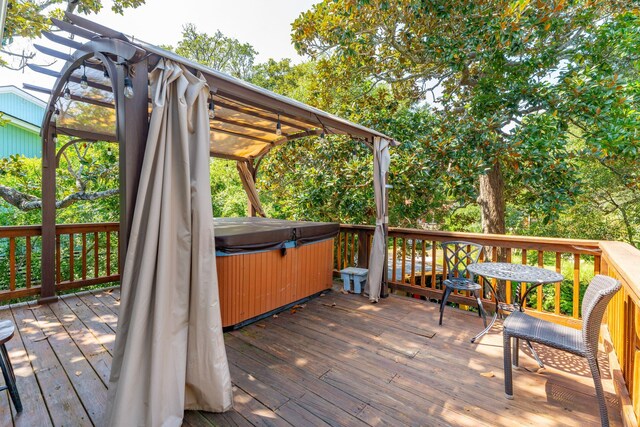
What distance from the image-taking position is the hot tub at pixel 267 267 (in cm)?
312

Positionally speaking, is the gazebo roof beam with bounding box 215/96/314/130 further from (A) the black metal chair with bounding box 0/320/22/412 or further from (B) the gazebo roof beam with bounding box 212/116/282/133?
(A) the black metal chair with bounding box 0/320/22/412

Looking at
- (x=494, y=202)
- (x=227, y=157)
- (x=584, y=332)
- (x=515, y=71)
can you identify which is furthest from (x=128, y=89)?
(x=494, y=202)

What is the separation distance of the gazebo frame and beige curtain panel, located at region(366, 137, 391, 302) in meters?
0.19

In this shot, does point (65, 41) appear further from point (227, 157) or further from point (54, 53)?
point (227, 157)

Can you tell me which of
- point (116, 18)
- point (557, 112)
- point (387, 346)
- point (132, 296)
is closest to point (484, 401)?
point (387, 346)

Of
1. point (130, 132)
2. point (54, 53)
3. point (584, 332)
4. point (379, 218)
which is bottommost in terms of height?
point (584, 332)

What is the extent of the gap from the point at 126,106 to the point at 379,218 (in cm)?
323

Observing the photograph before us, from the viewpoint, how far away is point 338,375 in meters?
2.38

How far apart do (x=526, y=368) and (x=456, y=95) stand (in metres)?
6.52

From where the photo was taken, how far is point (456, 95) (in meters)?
7.29

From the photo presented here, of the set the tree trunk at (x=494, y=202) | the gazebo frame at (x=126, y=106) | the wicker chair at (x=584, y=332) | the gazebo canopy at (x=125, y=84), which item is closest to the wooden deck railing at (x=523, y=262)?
the wicker chair at (x=584, y=332)

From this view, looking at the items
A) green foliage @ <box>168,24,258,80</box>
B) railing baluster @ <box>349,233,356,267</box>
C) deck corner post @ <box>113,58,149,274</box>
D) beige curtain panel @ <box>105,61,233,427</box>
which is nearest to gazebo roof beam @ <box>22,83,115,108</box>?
deck corner post @ <box>113,58,149,274</box>

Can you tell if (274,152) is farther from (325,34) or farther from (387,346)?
(387,346)

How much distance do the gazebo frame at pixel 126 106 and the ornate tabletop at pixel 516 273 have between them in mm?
1651
